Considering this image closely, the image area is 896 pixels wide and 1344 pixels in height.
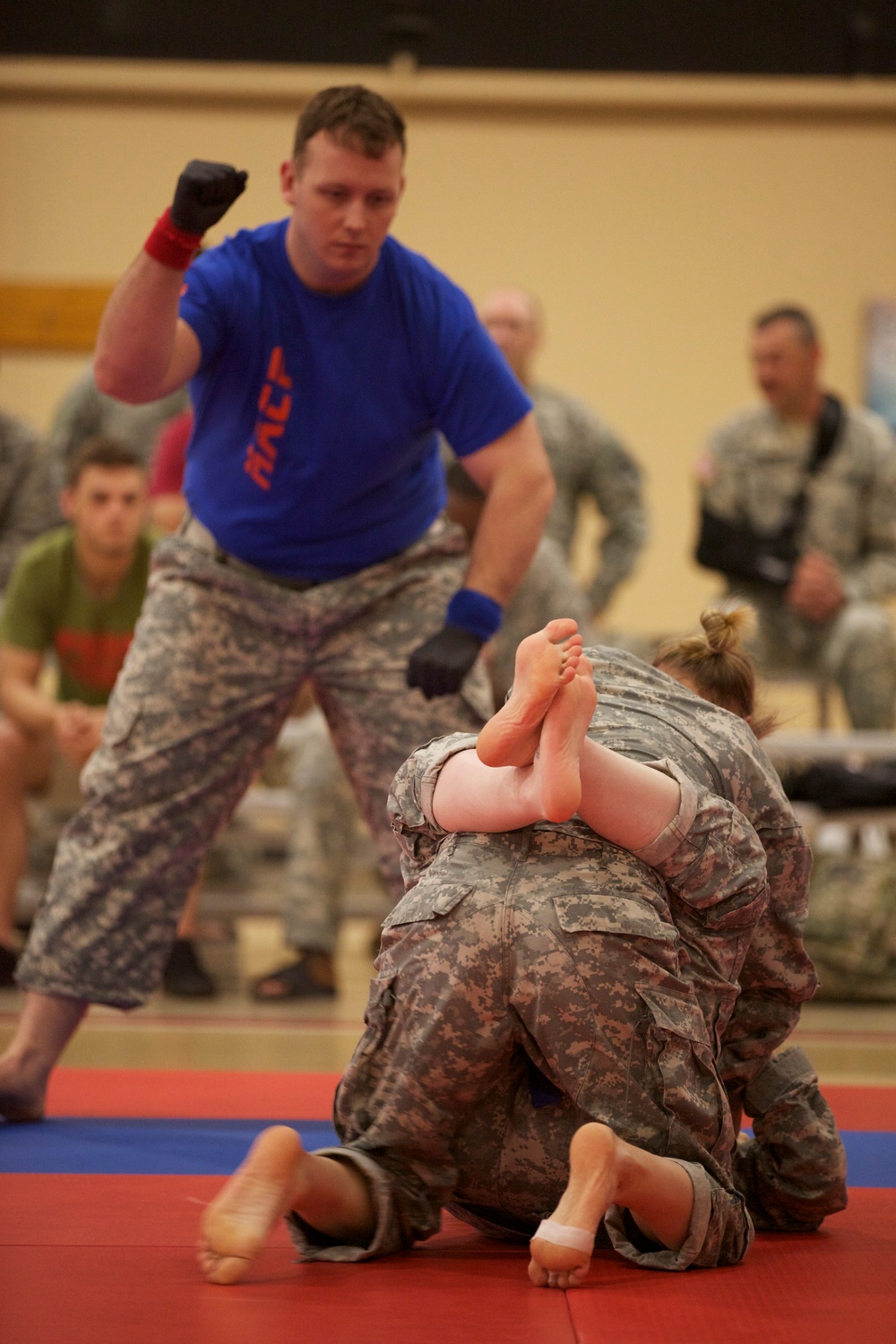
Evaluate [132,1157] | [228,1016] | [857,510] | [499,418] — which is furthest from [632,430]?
[132,1157]

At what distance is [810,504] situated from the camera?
5762 millimetres

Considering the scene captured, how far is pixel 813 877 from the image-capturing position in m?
4.68

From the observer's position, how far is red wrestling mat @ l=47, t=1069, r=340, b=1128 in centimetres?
295

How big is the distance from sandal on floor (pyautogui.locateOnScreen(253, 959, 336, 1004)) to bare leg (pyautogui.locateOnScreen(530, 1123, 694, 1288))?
268cm

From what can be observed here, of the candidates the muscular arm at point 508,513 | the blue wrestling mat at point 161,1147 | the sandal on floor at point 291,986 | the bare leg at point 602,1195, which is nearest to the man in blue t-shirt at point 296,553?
the muscular arm at point 508,513

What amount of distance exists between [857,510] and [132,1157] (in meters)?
4.05

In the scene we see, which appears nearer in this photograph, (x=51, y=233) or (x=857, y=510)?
(x=857, y=510)

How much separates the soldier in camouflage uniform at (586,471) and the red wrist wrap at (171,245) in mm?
2883

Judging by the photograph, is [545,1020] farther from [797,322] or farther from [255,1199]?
[797,322]

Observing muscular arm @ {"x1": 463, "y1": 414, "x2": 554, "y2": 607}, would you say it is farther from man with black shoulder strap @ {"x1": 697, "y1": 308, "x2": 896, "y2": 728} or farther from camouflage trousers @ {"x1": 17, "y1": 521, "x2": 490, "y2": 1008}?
man with black shoulder strap @ {"x1": 697, "y1": 308, "x2": 896, "y2": 728}

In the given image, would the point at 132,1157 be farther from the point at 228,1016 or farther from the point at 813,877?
the point at 813,877

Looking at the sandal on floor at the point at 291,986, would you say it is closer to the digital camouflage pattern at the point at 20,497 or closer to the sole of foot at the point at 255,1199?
the digital camouflage pattern at the point at 20,497

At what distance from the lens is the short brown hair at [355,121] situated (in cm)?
273

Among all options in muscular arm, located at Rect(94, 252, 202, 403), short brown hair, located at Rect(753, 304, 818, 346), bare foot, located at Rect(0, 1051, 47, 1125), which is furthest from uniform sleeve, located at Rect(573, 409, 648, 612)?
bare foot, located at Rect(0, 1051, 47, 1125)
